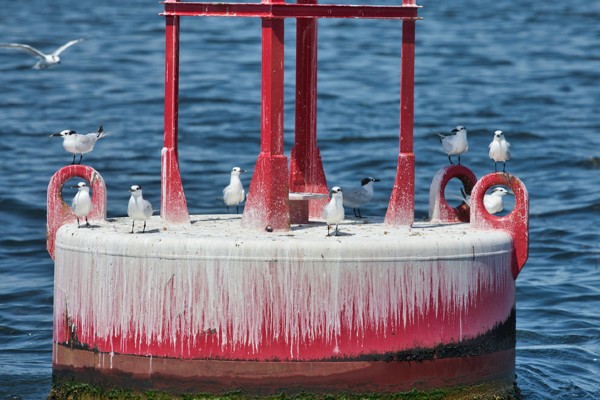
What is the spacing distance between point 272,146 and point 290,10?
47.6 inches

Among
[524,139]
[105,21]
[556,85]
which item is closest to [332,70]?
[556,85]

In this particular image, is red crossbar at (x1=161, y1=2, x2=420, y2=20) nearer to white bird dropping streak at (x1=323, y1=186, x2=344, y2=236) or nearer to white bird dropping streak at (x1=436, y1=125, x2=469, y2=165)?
white bird dropping streak at (x1=323, y1=186, x2=344, y2=236)

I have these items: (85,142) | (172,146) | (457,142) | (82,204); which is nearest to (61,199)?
(82,204)

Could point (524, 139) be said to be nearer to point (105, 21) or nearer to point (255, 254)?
point (255, 254)

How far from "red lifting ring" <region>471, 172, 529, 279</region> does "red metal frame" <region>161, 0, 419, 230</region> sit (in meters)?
0.60

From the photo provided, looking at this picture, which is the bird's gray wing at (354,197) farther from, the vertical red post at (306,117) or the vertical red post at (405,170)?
the vertical red post at (405,170)

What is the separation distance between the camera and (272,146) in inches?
526

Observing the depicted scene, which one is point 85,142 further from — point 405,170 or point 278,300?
point 278,300

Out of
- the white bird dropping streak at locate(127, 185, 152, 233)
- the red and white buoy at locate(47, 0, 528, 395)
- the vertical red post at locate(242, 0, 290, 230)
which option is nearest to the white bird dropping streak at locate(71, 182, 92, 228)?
the red and white buoy at locate(47, 0, 528, 395)

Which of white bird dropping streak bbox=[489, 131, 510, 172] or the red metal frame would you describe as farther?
white bird dropping streak bbox=[489, 131, 510, 172]

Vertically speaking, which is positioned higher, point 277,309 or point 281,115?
point 281,115

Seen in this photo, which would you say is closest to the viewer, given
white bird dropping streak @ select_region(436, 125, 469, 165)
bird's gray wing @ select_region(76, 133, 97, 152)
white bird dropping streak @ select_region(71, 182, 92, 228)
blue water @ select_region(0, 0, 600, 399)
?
white bird dropping streak @ select_region(71, 182, 92, 228)

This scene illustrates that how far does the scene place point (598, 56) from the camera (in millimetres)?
51125

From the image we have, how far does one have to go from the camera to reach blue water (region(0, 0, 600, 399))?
64.7ft
